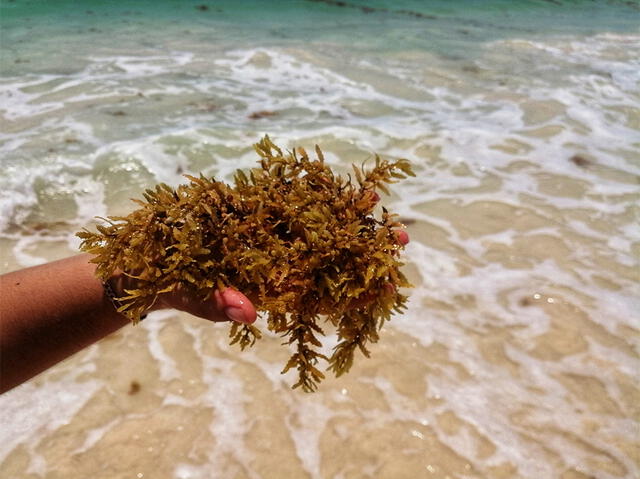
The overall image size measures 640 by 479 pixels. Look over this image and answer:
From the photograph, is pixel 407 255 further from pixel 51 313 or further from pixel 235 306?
pixel 51 313

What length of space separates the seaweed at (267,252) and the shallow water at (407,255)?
4.45ft

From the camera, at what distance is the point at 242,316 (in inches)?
69.6

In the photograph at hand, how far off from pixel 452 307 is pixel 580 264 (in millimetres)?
1437

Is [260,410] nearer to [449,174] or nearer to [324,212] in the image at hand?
[324,212]

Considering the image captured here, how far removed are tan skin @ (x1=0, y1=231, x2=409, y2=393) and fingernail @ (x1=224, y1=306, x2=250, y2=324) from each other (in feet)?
0.65

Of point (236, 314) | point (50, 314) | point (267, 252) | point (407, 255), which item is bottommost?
point (407, 255)

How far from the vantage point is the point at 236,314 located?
177 centimetres

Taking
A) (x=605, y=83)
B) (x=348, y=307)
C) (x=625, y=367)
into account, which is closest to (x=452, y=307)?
(x=625, y=367)

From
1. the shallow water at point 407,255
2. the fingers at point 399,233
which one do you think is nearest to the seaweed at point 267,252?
the fingers at point 399,233

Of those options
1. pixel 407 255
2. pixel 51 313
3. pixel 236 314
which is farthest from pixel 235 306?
pixel 407 255

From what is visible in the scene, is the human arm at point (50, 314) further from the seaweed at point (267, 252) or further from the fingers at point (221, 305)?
the seaweed at point (267, 252)

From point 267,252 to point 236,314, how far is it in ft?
0.92

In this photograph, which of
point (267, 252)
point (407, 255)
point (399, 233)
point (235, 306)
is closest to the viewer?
point (235, 306)

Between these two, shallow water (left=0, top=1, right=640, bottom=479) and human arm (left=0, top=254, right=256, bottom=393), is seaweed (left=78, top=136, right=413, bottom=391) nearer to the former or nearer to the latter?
human arm (left=0, top=254, right=256, bottom=393)
